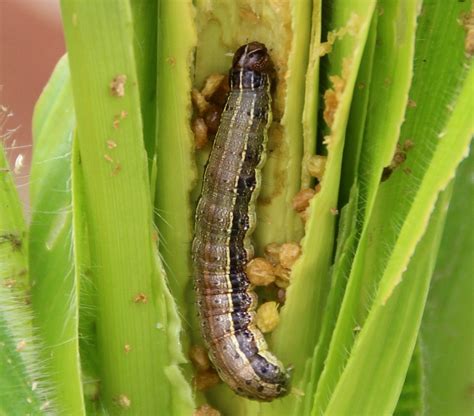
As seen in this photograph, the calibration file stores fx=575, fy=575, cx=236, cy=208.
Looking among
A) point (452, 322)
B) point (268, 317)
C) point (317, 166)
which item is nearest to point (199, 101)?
point (317, 166)

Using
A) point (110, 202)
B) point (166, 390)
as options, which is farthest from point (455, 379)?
point (110, 202)

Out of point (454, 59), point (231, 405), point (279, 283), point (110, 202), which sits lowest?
point (231, 405)

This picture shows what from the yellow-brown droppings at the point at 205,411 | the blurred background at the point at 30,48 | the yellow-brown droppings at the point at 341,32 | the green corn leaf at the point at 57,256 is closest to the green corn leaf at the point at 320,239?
the yellow-brown droppings at the point at 341,32

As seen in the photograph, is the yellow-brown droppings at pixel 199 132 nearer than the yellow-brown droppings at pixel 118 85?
No

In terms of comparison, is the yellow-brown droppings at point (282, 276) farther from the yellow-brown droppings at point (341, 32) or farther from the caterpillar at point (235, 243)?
the yellow-brown droppings at point (341, 32)

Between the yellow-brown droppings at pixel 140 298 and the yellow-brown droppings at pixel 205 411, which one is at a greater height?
the yellow-brown droppings at pixel 140 298

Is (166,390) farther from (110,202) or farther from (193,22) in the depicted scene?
(193,22)

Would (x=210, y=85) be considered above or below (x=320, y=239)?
above

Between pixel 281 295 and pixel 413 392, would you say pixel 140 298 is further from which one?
pixel 413 392
